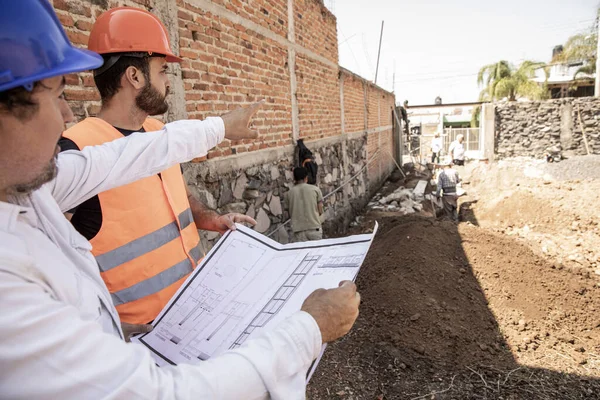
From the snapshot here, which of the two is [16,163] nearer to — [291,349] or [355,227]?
[291,349]

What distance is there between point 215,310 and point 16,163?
76 cm

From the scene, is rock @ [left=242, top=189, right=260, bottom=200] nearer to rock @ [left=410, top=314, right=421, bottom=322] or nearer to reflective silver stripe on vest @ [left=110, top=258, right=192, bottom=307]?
rock @ [left=410, top=314, right=421, bottom=322]

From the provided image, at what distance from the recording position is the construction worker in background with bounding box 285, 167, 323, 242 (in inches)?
208

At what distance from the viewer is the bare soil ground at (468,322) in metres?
3.11

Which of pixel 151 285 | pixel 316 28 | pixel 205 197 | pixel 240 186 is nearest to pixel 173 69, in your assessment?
pixel 205 197

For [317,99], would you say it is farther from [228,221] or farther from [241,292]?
[241,292]

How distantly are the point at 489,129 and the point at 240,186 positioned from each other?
17.1 metres

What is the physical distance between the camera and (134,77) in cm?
179

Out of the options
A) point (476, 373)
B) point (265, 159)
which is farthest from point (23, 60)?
point (265, 159)

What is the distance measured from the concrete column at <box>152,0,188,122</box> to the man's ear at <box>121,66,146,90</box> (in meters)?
1.21

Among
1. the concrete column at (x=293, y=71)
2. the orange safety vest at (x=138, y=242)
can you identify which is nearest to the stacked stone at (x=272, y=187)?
the concrete column at (x=293, y=71)

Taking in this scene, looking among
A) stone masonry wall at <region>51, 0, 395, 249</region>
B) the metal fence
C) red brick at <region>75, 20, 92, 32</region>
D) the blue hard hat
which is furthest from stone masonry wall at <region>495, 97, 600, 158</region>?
the blue hard hat

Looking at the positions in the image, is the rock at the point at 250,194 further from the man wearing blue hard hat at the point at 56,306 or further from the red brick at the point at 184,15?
the man wearing blue hard hat at the point at 56,306

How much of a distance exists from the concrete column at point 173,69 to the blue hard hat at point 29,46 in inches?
91.4
